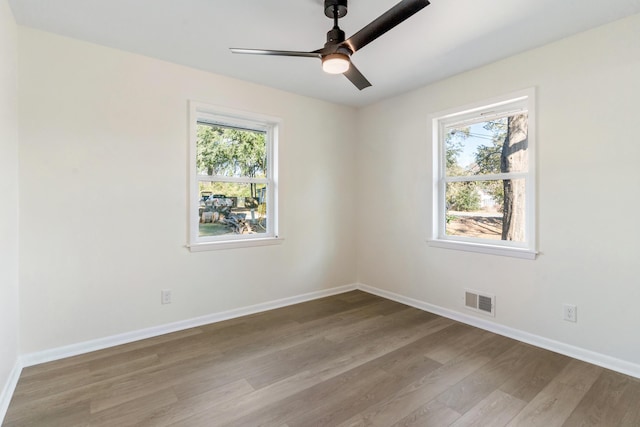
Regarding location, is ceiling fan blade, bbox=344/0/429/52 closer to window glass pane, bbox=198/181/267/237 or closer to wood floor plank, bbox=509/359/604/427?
window glass pane, bbox=198/181/267/237

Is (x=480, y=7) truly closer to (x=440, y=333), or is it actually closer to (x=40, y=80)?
Result: (x=440, y=333)

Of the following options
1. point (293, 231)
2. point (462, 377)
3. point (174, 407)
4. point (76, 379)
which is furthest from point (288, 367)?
point (293, 231)

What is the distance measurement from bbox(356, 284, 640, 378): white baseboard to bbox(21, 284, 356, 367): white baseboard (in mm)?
1251

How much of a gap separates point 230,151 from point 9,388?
2498 millimetres

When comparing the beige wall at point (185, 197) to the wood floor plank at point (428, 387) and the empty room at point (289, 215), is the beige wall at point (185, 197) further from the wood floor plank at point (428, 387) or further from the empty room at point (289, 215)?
the wood floor plank at point (428, 387)

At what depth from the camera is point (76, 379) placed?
2189 millimetres

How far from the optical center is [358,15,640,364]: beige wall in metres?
2.27

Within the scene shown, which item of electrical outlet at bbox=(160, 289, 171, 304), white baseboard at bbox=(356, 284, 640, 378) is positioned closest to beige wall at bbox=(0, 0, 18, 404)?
electrical outlet at bbox=(160, 289, 171, 304)

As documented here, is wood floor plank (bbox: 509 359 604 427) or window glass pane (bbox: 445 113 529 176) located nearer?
wood floor plank (bbox: 509 359 604 427)

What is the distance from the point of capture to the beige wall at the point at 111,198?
2.40m

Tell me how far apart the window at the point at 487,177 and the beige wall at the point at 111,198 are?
1.92 meters

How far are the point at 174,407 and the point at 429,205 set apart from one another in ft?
9.60

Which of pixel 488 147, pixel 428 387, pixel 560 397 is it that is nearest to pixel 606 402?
pixel 560 397

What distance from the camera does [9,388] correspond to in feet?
6.59
